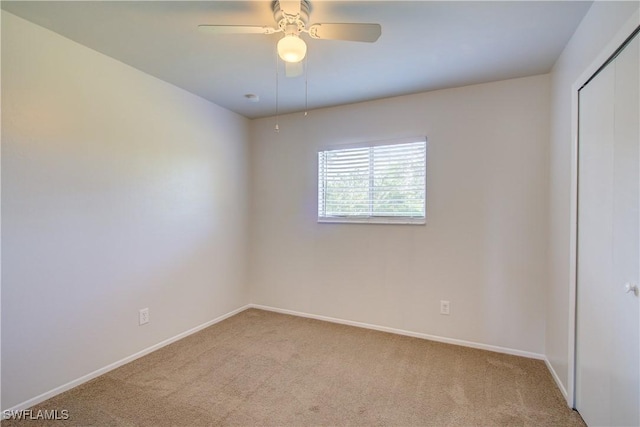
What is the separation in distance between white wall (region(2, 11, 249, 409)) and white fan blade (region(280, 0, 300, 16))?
5.19 feet

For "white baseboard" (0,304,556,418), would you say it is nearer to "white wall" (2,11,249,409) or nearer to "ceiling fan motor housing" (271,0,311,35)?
"white wall" (2,11,249,409)

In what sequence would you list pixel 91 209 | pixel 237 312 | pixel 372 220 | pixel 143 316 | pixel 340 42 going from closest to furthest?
pixel 340 42, pixel 91 209, pixel 143 316, pixel 372 220, pixel 237 312

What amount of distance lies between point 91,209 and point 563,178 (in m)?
3.44

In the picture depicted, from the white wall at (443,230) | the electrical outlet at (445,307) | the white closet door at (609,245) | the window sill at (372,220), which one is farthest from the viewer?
the window sill at (372,220)

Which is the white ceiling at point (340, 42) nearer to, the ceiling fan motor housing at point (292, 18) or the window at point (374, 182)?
the ceiling fan motor housing at point (292, 18)

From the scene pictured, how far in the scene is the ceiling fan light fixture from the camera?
5.09 feet

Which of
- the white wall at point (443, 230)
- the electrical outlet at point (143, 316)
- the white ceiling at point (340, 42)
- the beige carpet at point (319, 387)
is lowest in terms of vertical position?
the beige carpet at point (319, 387)

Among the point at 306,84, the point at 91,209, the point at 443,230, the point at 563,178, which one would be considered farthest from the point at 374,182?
the point at 91,209

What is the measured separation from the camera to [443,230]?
9.48 ft

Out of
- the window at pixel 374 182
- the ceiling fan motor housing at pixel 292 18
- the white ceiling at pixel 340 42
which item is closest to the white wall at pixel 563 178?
the white ceiling at pixel 340 42

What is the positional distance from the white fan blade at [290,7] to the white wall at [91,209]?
5.19 ft

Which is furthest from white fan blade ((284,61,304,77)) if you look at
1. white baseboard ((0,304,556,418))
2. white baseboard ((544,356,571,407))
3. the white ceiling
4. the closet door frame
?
white baseboard ((544,356,571,407))

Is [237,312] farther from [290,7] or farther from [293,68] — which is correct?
[290,7]

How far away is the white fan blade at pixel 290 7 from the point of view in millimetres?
1634
